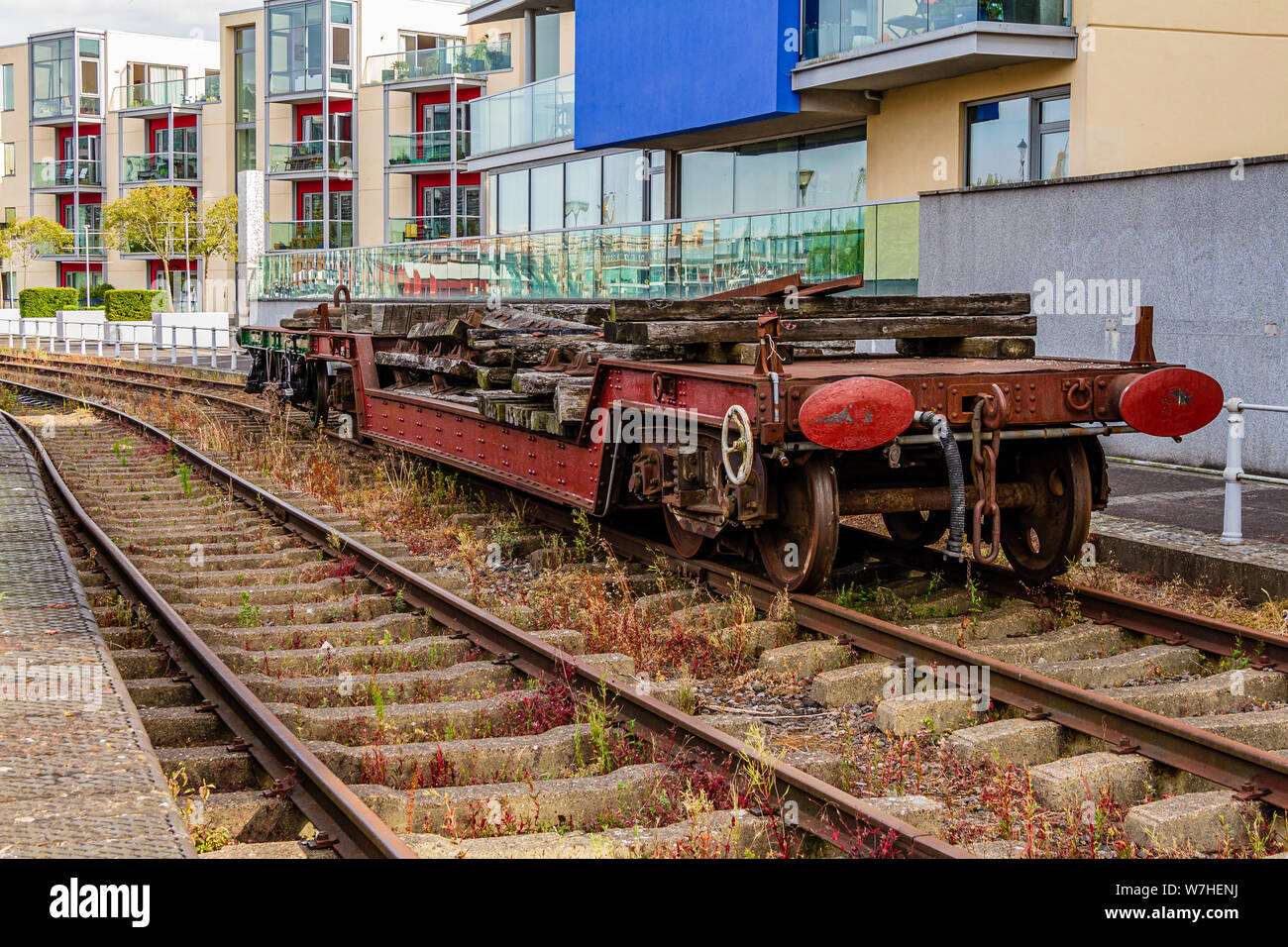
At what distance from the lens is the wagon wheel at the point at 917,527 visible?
901cm

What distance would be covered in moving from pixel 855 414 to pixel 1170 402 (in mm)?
1949

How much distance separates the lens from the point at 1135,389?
24.9 feet

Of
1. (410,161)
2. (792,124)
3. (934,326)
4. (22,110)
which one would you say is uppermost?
(22,110)

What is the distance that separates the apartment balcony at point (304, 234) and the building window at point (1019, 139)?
136ft

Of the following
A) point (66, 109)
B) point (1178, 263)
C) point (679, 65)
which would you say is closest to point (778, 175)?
point (679, 65)

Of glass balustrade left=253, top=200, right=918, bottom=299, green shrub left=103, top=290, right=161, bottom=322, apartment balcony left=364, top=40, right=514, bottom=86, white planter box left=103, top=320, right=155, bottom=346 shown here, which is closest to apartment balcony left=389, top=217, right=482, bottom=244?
apartment balcony left=364, top=40, right=514, bottom=86

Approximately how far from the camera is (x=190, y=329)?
4294 centimetres

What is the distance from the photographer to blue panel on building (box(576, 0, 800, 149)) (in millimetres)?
21125

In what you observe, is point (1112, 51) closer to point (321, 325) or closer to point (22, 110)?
point (321, 325)

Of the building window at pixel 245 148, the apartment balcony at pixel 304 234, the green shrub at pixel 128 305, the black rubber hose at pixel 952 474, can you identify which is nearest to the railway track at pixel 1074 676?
the black rubber hose at pixel 952 474

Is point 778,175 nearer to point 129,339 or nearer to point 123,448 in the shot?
point 123,448
